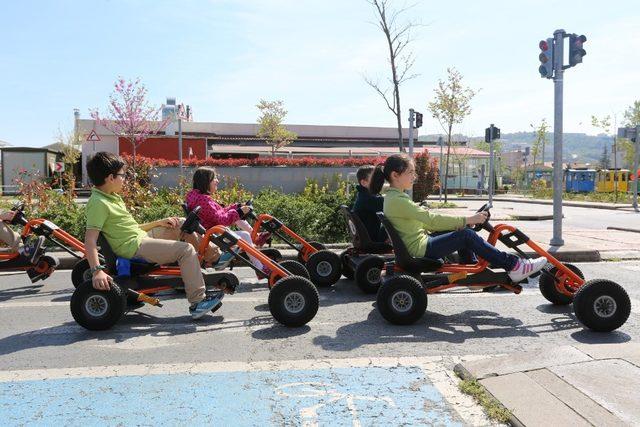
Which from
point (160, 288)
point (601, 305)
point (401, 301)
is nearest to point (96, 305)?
point (160, 288)

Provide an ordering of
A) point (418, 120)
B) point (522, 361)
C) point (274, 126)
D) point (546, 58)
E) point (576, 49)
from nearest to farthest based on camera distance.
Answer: point (522, 361) → point (576, 49) → point (546, 58) → point (418, 120) → point (274, 126)

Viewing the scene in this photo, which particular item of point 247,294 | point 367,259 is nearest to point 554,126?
point 367,259

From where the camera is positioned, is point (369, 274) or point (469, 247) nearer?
point (469, 247)

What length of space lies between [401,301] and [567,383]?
69.8 inches

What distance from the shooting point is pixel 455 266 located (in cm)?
509

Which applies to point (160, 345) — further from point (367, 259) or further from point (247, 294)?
point (367, 259)

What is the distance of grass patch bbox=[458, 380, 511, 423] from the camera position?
9.52 ft

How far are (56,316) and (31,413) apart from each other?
2.31 meters

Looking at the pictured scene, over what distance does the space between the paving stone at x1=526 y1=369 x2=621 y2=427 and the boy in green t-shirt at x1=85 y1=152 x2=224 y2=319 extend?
2695 millimetres

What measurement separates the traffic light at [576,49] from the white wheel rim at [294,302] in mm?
7188

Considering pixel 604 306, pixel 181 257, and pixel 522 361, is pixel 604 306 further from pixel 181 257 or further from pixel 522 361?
pixel 181 257

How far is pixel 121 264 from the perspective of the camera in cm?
479

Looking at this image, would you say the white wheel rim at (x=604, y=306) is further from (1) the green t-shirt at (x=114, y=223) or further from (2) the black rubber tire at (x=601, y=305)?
(1) the green t-shirt at (x=114, y=223)

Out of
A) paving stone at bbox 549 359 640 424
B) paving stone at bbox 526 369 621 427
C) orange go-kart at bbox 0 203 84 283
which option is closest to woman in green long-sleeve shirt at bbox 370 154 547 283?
paving stone at bbox 549 359 640 424
